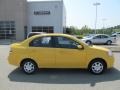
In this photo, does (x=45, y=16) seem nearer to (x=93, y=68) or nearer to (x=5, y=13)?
(x=5, y=13)

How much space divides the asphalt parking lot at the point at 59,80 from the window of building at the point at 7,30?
1496 inches

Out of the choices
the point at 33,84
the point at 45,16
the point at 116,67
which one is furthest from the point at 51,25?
the point at 33,84

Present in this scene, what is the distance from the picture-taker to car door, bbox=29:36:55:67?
10.2 metres

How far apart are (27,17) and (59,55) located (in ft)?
135

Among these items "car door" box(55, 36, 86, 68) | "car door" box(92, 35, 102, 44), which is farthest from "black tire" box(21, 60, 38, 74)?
"car door" box(92, 35, 102, 44)

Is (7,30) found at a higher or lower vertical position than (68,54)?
higher

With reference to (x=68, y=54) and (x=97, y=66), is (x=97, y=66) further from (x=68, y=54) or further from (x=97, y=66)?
(x=68, y=54)

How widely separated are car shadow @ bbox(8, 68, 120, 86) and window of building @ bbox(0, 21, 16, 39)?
38.2 meters

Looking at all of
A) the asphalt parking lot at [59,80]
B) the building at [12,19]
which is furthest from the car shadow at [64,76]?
the building at [12,19]

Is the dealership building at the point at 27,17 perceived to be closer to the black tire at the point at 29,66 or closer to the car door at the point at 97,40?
the car door at the point at 97,40

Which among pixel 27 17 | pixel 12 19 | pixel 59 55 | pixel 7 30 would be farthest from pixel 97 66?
pixel 27 17

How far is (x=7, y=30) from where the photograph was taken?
48.5 metres

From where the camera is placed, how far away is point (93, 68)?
10.2m

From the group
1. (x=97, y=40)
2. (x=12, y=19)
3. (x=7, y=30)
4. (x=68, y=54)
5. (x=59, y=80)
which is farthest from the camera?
(x=7, y=30)
